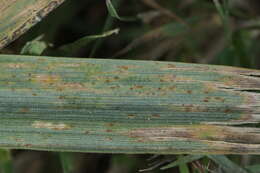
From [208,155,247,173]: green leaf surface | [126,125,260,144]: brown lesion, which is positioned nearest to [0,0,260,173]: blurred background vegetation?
[208,155,247,173]: green leaf surface

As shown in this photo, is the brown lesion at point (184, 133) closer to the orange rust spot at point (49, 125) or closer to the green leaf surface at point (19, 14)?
the orange rust spot at point (49, 125)

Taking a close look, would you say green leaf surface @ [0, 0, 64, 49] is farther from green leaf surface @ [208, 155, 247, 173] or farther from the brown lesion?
green leaf surface @ [208, 155, 247, 173]

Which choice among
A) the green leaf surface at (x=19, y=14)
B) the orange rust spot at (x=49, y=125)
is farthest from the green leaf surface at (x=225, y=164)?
the green leaf surface at (x=19, y=14)

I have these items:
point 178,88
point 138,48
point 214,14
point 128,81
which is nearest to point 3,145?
point 128,81

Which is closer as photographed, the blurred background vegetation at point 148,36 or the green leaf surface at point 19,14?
the green leaf surface at point 19,14

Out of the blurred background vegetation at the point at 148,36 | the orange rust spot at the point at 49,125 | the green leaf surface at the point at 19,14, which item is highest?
the blurred background vegetation at the point at 148,36

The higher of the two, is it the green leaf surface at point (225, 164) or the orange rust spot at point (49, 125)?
the green leaf surface at point (225, 164)

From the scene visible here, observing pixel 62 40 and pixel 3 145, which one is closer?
pixel 3 145

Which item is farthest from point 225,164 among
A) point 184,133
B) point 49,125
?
point 49,125

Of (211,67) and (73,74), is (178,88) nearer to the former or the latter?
(211,67)
